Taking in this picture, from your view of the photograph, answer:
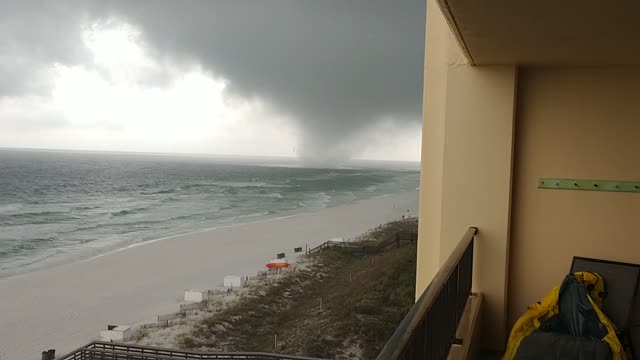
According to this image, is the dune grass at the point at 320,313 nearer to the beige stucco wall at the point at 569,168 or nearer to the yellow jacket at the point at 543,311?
the beige stucco wall at the point at 569,168

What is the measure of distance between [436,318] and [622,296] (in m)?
1.82

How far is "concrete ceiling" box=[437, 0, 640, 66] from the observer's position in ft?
6.61

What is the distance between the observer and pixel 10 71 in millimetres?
75250

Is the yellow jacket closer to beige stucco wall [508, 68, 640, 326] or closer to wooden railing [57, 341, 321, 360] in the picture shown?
beige stucco wall [508, 68, 640, 326]

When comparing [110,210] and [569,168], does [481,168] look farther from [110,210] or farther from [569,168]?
[110,210]

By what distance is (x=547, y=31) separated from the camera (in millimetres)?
2430

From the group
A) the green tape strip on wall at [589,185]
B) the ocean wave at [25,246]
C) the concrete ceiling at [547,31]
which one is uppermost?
the concrete ceiling at [547,31]

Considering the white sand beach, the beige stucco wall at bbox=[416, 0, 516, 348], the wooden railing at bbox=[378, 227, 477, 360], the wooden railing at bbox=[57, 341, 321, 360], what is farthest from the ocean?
the wooden railing at bbox=[378, 227, 477, 360]

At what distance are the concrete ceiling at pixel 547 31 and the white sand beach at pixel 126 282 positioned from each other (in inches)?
606

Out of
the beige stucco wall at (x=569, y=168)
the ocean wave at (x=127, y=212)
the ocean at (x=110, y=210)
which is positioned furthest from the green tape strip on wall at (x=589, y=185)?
the ocean wave at (x=127, y=212)

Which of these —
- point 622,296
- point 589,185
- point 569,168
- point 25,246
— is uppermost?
point 569,168

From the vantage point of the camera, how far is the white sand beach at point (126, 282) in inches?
647

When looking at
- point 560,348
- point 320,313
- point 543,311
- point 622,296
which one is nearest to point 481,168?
point 543,311

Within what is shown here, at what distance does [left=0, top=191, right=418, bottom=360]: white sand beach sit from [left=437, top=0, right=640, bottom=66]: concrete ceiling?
15403mm
